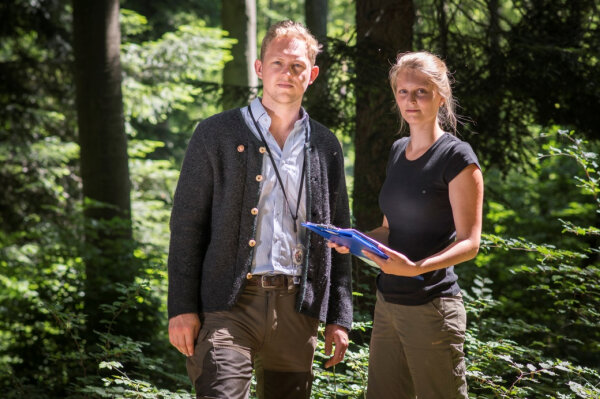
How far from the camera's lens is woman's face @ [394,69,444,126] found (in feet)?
10.1

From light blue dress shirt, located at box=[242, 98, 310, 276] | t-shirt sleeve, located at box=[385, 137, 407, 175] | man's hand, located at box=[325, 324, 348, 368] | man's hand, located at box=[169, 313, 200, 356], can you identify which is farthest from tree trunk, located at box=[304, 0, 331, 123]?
man's hand, located at box=[169, 313, 200, 356]

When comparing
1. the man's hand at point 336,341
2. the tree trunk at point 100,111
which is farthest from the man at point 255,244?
the tree trunk at point 100,111

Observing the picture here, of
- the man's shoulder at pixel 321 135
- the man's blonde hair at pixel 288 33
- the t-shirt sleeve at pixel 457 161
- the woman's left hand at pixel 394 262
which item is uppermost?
the man's blonde hair at pixel 288 33

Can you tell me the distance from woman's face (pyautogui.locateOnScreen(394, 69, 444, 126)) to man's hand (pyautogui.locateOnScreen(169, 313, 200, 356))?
1.34 metres

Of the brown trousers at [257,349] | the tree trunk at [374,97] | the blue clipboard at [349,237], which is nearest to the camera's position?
the blue clipboard at [349,237]

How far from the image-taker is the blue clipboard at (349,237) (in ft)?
8.77

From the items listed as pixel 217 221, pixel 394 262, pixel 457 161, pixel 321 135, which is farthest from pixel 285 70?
pixel 394 262

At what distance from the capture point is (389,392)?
3100 millimetres

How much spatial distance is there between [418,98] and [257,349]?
1.34 metres

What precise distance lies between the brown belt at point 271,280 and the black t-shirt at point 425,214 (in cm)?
48

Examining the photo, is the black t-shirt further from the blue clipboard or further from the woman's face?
the blue clipboard

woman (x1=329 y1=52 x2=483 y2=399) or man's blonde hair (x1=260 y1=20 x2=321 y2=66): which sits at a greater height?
man's blonde hair (x1=260 y1=20 x2=321 y2=66)

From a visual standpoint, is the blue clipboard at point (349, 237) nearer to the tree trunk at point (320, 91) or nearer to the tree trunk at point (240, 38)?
the tree trunk at point (320, 91)

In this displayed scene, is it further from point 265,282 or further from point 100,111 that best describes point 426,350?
point 100,111
